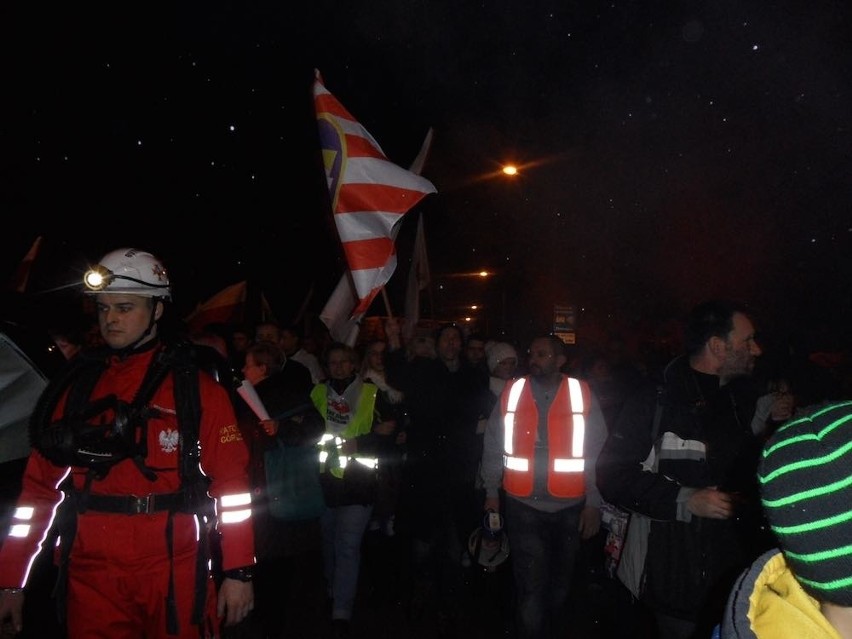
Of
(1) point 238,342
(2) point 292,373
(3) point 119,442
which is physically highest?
(1) point 238,342

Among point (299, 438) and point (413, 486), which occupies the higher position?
point (299, 438)

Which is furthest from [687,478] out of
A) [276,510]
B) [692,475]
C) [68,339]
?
[68,339]

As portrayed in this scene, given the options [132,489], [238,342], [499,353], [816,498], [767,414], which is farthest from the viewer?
[238,342]

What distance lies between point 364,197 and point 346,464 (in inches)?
87.2

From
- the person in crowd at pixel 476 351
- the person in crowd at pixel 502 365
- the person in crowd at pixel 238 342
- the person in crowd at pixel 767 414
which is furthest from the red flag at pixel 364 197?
the person in crowd at pixel 238 342

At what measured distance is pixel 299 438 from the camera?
17.1 ft

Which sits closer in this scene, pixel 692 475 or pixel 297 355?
pixel 692 475

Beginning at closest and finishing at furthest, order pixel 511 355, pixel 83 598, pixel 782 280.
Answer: pixel 83 598
pixel 511 355
pixel 782 280

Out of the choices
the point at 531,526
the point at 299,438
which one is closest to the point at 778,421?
the point at 531,526

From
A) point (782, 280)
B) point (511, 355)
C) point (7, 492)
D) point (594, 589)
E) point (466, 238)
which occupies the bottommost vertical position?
point (594, 589)

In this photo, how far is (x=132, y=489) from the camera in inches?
118

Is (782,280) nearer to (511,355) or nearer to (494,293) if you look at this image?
(494,293)

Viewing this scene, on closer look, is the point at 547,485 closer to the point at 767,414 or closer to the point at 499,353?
the point at 767,414

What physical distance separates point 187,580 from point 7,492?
1099 millimetres
